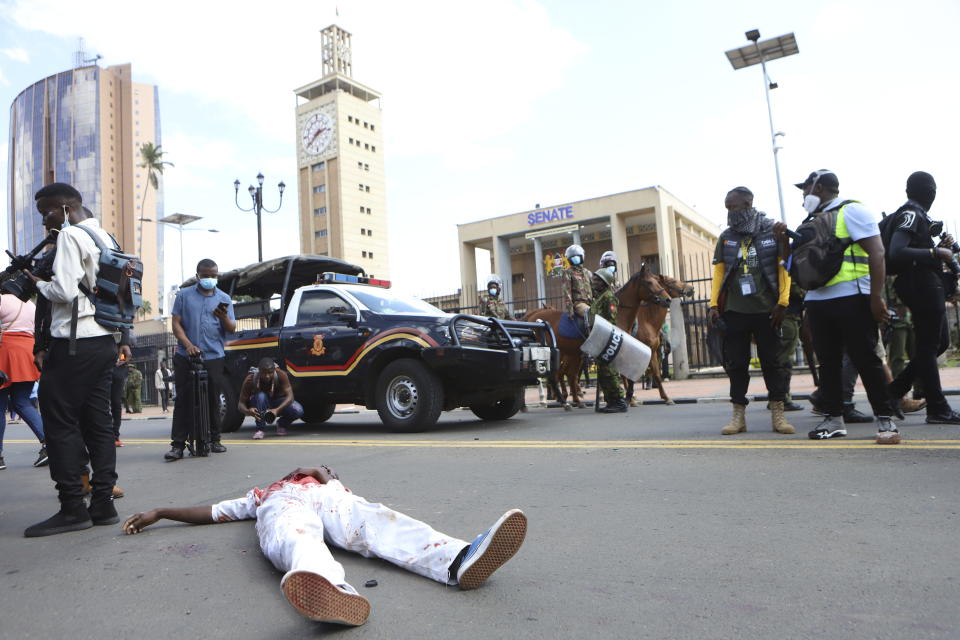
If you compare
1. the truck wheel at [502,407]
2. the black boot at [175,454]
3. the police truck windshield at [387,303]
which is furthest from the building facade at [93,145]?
the black boot at [175,454]

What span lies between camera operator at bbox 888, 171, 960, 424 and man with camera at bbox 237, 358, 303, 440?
6985mm

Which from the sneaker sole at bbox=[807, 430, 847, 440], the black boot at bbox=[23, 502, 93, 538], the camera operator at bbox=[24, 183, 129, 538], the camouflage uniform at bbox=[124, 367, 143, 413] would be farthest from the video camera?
the camouflage uniform at bbox=[124, 367, 143, 413]

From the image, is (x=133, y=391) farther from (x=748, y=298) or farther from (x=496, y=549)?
(x=496, y=549)

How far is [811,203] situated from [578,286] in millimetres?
4517

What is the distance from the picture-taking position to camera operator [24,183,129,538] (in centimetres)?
400

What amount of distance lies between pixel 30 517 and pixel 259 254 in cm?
1802

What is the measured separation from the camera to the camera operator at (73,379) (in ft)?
13.1

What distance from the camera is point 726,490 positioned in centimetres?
396

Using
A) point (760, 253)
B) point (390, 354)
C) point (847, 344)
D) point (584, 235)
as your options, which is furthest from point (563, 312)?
point (584, 235)

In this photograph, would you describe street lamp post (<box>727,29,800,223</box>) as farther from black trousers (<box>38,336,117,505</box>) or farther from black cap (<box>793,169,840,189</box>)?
black trousers (<box>38,336,117,505</box>)

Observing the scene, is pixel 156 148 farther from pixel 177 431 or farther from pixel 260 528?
pixel 260 528

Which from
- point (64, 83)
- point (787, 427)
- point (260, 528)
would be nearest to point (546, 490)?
point (260, 528)

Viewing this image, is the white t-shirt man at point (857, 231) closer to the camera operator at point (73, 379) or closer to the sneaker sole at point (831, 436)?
the sneaker sole at point (831, 436)

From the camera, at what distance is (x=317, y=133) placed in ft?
317
